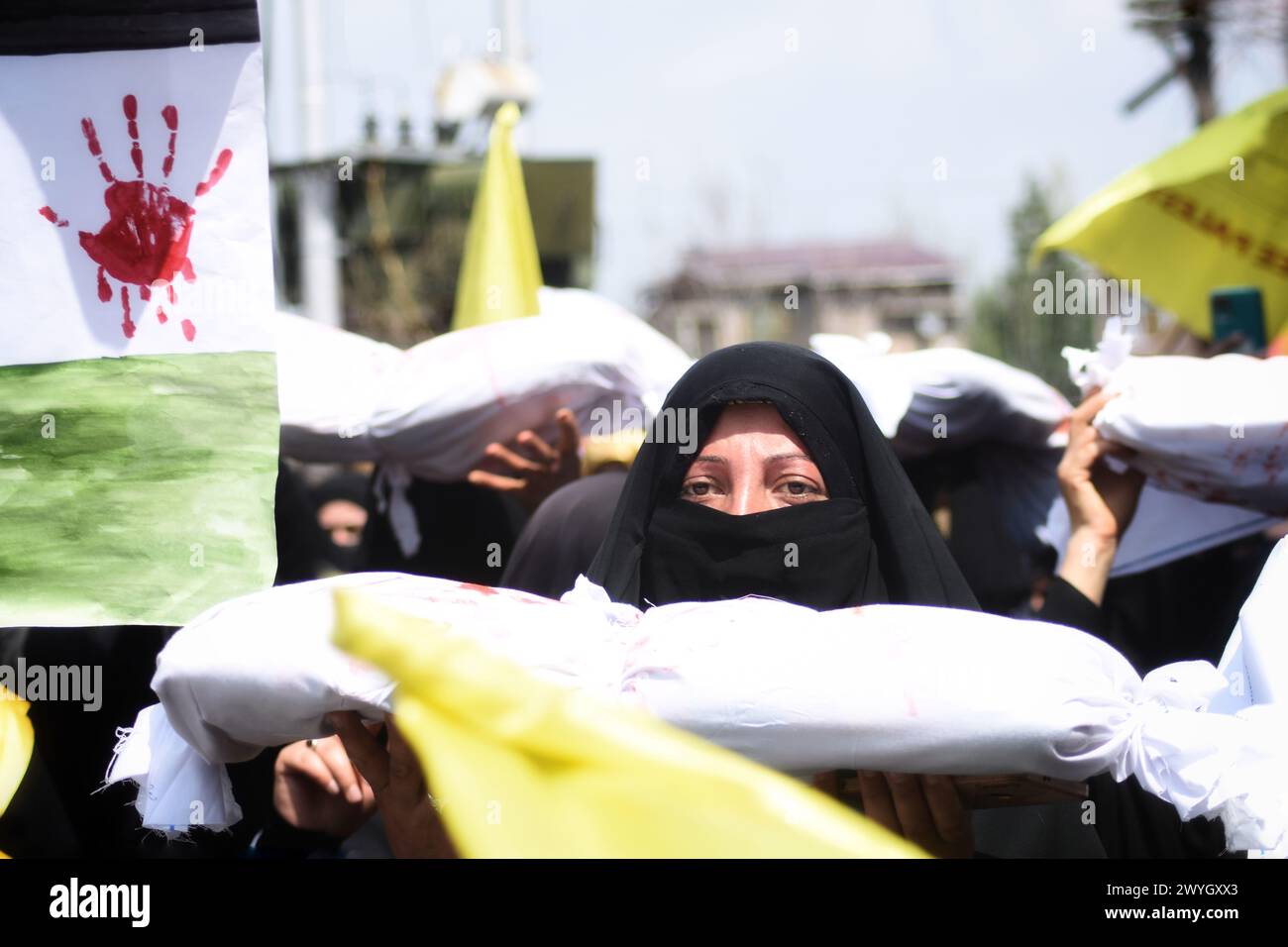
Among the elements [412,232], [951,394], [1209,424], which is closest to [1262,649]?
[1209,424]

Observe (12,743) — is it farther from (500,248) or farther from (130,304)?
(500,248)

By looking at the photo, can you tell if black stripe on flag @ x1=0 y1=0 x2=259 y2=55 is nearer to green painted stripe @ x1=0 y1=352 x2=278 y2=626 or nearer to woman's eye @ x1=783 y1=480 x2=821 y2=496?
green painted stripe @ x1=0 y1=352 x2=278 y2=626

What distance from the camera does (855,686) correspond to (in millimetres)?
1282

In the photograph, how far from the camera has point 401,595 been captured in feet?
4.75

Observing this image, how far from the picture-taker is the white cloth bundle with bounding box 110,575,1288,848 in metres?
1.28

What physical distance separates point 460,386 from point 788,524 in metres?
1.11

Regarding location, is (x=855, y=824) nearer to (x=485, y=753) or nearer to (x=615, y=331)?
(x=485, y=753)

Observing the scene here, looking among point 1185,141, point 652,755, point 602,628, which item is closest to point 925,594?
point 602,628

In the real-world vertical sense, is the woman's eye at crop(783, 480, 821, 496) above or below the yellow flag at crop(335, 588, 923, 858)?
above

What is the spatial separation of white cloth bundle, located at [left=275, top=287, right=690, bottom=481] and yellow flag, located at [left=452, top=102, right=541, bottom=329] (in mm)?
435

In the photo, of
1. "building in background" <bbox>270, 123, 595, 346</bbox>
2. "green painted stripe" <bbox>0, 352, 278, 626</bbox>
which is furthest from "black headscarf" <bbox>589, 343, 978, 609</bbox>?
"building in background" <bbox>270, 123, 595, 346</bbox>

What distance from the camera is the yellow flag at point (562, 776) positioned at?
1.05m

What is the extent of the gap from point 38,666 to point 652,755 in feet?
5.04

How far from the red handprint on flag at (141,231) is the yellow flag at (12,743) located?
51cm
